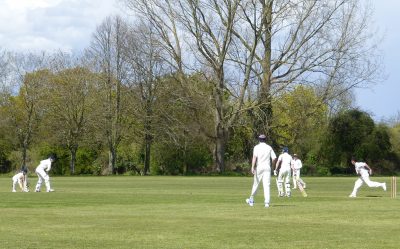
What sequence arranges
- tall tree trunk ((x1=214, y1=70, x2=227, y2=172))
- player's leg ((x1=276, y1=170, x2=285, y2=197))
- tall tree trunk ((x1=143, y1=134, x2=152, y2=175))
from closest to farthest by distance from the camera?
player's leg ((x1=276, y1=170, x2=285, y2=197)) < tall tree trunk ((x1=214, y1=70, x2=227, y2=172)) < tall tree trunk ((x1=143, y1=134, x2=152, y2=175))

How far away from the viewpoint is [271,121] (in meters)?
70.9

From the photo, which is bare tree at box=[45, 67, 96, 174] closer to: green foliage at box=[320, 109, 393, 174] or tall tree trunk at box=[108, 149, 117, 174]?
tall tree trunk at box=[108, 149, 117, 174]

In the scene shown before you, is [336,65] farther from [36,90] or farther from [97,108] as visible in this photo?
[36,90]

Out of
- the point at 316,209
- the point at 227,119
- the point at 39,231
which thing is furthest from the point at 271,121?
the point at 39,231

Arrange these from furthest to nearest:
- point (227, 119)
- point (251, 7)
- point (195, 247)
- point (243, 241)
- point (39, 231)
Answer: point (227, 119) < point (251, 7) < point (39, 231) < point (243, 241) < point (195, 247)

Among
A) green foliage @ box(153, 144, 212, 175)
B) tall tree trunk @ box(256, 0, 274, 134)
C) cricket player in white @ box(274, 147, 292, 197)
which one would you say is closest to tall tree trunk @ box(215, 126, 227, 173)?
tall tree trunk @ box(256, 0, 274, 134)

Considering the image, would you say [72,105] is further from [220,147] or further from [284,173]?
[284,173]

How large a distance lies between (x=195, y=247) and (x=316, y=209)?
9350mm

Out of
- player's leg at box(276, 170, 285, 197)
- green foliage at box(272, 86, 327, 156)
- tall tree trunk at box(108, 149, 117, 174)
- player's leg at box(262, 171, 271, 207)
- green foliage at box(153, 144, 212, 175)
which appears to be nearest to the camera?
player's leg at box(262, 171, 271, 207)

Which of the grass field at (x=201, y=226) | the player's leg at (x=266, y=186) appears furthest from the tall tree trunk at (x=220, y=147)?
the player's leg at (x=266, y=186)

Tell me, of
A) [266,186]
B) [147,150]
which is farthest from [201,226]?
[147,150]

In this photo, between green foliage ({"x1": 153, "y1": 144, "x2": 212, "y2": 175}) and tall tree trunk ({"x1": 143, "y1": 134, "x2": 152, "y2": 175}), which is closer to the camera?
tall tree trunk ({"x1": 143, "y1": 134, "x2": 152, "y2": 175})

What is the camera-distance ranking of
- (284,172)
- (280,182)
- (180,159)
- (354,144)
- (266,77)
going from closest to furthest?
1. (280,182)
2. (284,172)
3. (266,77)
4. (354,144)
5. (180,159)

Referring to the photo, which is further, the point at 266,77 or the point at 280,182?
the point at 266,77
